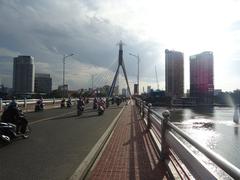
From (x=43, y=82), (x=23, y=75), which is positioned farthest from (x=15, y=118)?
(x=43, y=82)

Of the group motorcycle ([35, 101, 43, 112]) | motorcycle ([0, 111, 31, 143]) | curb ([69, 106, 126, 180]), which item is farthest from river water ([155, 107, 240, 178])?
motorcycle ([35, 101, 43, 112])

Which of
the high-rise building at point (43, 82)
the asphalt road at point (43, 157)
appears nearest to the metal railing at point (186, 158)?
the asphalt road at point (43, 157)

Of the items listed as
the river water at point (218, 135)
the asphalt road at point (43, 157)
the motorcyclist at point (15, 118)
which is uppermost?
the motorcyclist at point (15, 118)

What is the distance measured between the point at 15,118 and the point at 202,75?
434ft

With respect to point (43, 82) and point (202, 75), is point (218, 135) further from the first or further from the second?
point (43, 82)

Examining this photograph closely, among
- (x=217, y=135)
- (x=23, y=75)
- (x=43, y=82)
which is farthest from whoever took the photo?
(x=43, y=82)

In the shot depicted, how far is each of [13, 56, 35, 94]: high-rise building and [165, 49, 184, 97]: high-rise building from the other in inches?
2323

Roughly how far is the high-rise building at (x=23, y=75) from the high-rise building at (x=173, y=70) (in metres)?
59.0

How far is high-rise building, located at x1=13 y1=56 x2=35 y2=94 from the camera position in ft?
314

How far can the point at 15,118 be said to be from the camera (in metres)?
12.4

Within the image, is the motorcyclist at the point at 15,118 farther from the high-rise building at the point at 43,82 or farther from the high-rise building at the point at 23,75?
the high-rise building at the point at 43,82

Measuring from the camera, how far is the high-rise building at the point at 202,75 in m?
133

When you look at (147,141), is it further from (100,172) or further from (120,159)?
(100,172)

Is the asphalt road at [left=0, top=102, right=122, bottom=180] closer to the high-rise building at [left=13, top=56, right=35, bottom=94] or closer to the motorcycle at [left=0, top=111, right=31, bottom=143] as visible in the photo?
the motorcycle at [left=0, top=111, right=31, bottom=143]
